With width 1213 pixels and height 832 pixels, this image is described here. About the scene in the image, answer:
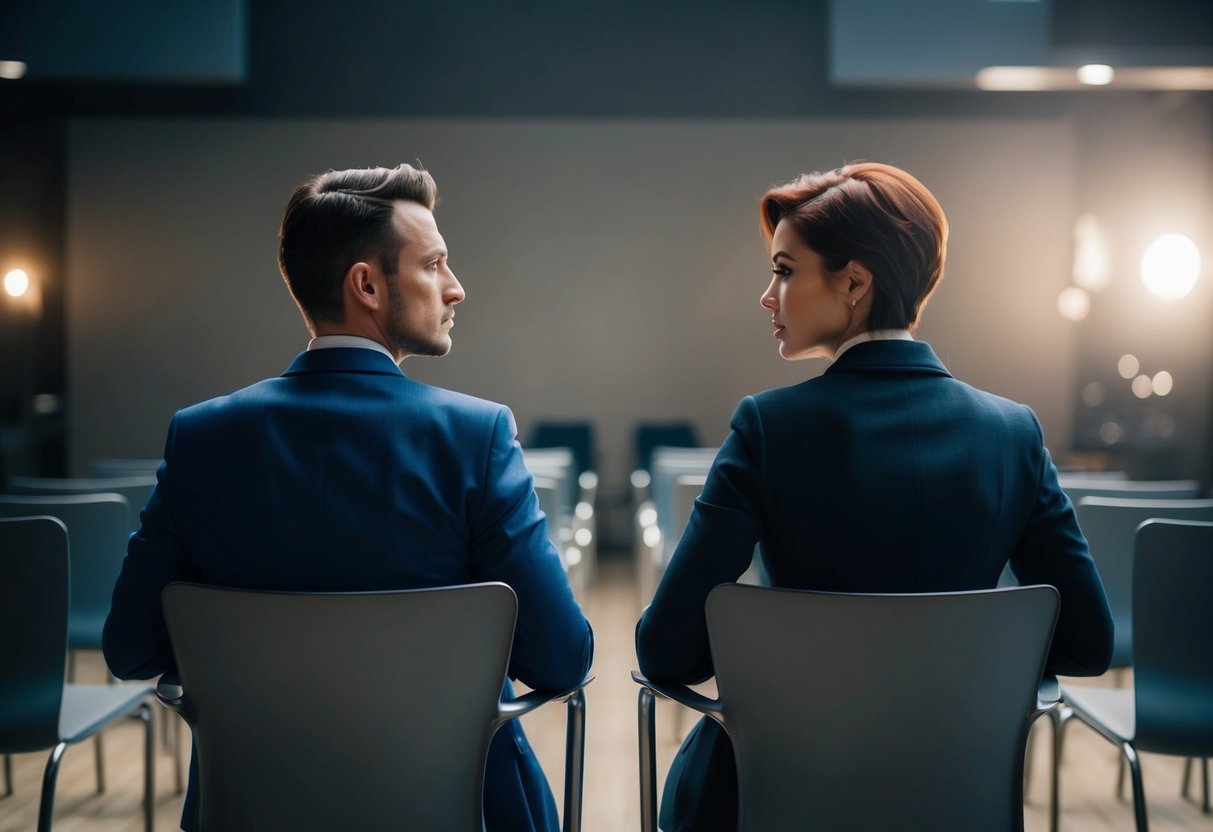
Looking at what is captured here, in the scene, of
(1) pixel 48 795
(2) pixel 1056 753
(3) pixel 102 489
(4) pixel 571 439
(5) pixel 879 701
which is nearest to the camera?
(5) pixel 879 701

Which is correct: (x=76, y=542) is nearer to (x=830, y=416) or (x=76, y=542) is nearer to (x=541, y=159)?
(x=830, y=416)

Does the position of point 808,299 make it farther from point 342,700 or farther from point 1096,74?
point 1096,74

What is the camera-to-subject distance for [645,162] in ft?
22.6

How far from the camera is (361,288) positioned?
1275mm

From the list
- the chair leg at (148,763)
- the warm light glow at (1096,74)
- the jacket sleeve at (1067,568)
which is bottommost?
the chair leg at (148,763)

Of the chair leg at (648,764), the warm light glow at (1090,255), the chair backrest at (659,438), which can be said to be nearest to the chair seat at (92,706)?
the chair leg at (648,764)

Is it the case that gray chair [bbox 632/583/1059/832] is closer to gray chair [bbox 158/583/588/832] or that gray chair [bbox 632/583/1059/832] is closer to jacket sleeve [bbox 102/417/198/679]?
gray chair [bbox 158/583/588/832]

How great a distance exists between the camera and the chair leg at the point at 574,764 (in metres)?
1.35

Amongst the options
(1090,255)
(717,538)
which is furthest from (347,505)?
(1090,255)

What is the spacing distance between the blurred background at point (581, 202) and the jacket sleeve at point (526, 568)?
552 centimetres

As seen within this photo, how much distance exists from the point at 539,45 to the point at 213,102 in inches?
97.8

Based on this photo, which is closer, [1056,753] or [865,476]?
[865,476]

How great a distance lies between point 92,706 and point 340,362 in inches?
51.3

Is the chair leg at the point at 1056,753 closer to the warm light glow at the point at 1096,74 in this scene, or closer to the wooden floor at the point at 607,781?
the wooden floor at the point at 607,781
